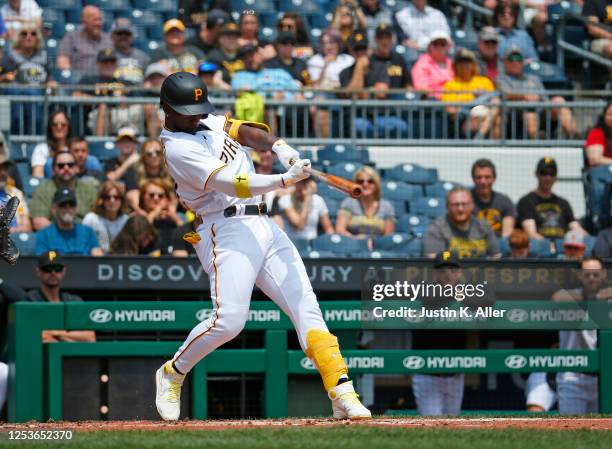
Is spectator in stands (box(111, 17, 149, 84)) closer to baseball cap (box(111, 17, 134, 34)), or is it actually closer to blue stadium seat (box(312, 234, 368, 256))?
baseball cap (box(111, 17, 134, 34))

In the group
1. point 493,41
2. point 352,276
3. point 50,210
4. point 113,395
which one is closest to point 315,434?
point 113,395

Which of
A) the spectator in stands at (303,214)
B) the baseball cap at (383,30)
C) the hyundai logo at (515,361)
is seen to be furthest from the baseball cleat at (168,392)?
the baseball cap at (383,30)

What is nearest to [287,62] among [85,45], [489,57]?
[85,45]

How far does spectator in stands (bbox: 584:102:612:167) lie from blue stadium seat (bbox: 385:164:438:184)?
1.46 metres

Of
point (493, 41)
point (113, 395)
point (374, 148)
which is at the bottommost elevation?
point (113, 395)

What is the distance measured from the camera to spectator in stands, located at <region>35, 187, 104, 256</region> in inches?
445

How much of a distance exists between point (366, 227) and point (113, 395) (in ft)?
11.4

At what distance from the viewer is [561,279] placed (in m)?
11.4

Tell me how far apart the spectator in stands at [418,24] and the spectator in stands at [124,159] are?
3.60 meters

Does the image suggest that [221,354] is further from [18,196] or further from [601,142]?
[601,142]

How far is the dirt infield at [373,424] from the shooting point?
7418mm

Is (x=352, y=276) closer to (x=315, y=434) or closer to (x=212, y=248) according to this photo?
(x=212, y=248)

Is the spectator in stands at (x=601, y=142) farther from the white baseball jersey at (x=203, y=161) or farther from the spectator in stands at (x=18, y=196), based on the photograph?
the white baseball jersey at (x=203, y=161)

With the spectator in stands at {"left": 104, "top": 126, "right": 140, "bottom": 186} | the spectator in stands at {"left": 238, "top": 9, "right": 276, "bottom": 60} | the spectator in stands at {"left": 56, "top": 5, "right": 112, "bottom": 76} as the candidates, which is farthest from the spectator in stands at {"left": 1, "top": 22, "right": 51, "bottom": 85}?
the spectator in stands at {"left": 238, "top": 9, "right": 276, "bottom": 60}
